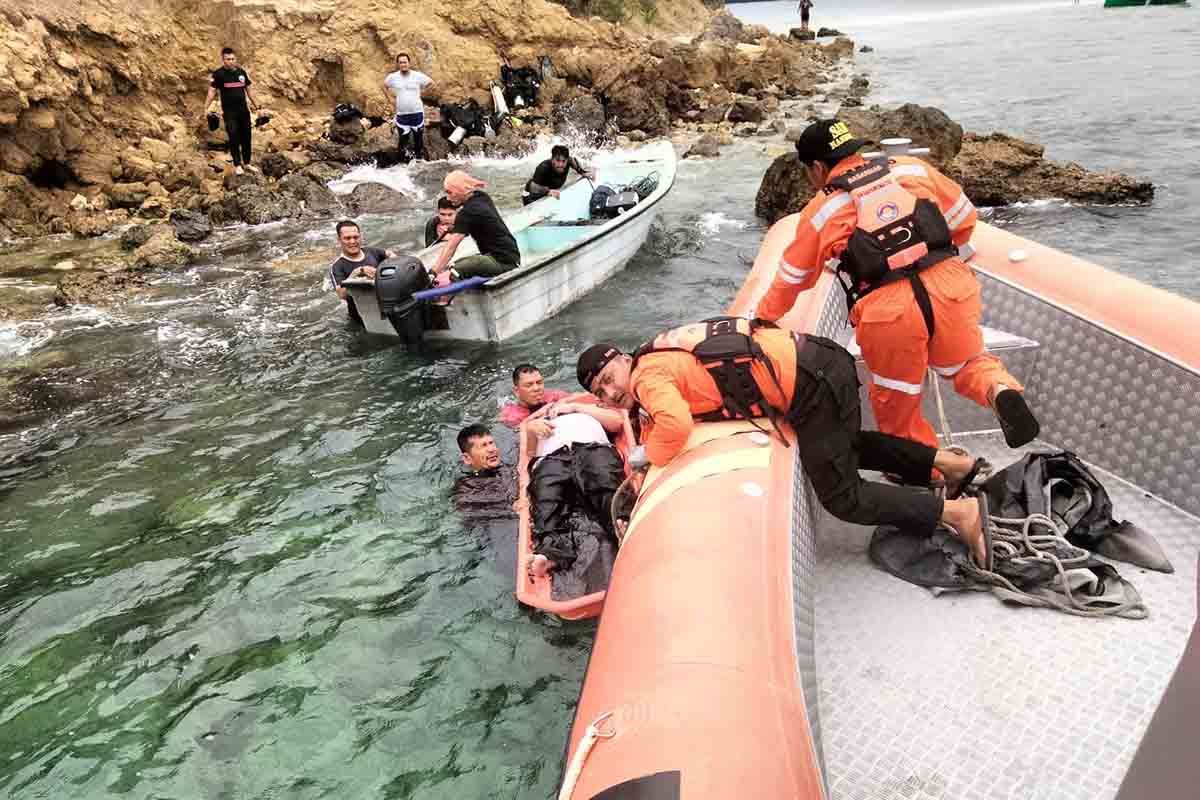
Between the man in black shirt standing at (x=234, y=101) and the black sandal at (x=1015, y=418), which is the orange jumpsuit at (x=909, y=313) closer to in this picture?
the black sandal at (x=1015, y=418)

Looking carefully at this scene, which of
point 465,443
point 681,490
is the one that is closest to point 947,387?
point 681,490

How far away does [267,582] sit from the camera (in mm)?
4250

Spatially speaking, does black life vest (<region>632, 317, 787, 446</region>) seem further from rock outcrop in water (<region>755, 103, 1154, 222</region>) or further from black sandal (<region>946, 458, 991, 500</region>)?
rock outcrop in water (<region>755, 103, 1154, 222</region>)

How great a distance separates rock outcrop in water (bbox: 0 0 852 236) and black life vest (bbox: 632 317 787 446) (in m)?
10.4

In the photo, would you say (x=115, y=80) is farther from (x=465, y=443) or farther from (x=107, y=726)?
(x=107, y=726)

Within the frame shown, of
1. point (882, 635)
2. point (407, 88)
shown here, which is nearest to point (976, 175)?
point (407, 88)

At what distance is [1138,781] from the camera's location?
85 centimetres

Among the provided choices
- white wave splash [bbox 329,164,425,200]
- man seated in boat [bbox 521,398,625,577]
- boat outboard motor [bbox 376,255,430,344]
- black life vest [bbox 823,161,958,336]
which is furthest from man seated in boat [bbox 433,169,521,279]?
white wave splash [bbox 329,164,425,200]

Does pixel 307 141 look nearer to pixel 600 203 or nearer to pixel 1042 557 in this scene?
pixel 600 203

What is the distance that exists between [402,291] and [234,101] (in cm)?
757

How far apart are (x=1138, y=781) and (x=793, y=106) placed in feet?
70.4

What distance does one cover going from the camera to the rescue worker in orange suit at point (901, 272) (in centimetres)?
343

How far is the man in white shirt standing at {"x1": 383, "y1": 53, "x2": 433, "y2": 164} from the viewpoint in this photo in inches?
510

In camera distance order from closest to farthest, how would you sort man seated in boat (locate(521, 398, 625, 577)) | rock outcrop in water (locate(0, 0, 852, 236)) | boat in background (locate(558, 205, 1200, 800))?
1. boat in background (locate(558, 205, 1200, 800))
2. man seated in boat (locate(521, 398, 625, 577))
3. rock outcrop in water (locate(0, 0, 852, 236))
